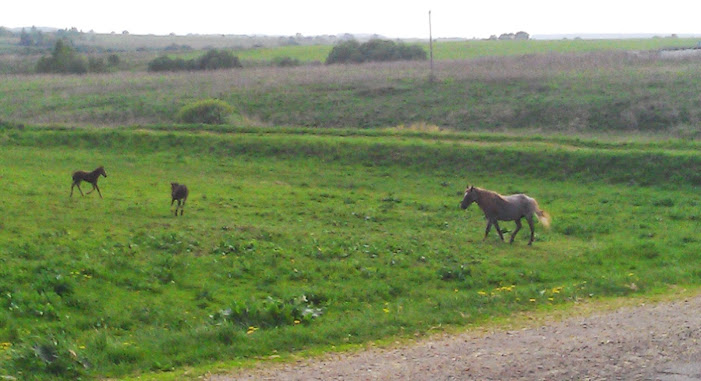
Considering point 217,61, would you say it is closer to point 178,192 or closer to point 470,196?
point 178,192

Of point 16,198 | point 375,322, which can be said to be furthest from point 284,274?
point 16,198

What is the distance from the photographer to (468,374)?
1020 centimetres

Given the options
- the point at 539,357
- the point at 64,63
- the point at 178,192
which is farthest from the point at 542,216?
the point at 64,63

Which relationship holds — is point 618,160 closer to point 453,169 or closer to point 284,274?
point 453,169

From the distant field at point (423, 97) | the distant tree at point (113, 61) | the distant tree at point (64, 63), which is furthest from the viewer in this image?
the distant tree at point (113, 61)

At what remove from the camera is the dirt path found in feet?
33.5

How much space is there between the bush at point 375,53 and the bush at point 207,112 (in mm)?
46301

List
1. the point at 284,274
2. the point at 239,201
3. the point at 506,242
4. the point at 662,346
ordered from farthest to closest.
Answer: the point at 239,201 → the point at 506,242 → the point at 284,274 → the point at 662,346

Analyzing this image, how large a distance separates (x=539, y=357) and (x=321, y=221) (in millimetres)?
15156

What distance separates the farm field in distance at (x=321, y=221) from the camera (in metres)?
13.7

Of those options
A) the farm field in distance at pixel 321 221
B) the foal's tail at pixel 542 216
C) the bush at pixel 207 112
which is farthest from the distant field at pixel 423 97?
the foal's tail at pixel 542 216

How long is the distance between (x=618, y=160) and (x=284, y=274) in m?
20.8

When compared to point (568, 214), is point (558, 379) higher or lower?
higher

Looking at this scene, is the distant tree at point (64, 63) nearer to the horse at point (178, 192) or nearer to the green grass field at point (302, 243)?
the green grass field at point (302, 243)
